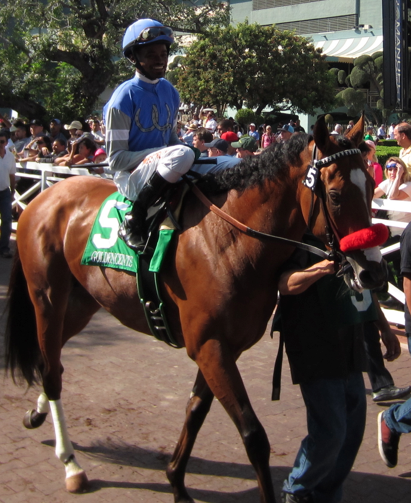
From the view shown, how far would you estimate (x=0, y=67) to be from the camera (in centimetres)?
2056

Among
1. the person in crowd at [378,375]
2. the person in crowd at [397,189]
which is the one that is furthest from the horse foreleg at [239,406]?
the person in crowd at [397,189]

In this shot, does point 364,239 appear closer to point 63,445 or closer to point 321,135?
point 321,135

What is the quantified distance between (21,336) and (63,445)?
103 cm

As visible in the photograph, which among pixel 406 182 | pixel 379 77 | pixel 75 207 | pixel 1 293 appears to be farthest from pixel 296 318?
pixel 379 77

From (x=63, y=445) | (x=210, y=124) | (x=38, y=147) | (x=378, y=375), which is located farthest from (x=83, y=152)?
(x=210, y=124)

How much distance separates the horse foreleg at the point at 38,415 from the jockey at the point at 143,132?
1.58 meters

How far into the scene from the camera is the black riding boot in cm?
337

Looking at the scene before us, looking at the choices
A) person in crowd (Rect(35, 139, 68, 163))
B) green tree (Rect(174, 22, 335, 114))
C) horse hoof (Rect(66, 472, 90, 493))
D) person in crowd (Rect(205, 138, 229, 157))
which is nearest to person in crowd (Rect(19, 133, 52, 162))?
person in crowd (Rect(35, 139, 68, 163))

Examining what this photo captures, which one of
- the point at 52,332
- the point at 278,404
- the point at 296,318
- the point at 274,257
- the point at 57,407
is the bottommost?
the point at 278,404

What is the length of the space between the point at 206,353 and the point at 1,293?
579cm

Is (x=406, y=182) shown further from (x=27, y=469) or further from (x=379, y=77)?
(x=379, y=77)

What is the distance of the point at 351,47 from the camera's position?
46.8 m

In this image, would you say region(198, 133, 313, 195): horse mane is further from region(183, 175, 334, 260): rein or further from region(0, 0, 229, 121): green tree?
region(0, 0, 229, 121): green tree

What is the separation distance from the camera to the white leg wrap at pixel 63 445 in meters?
3.75
